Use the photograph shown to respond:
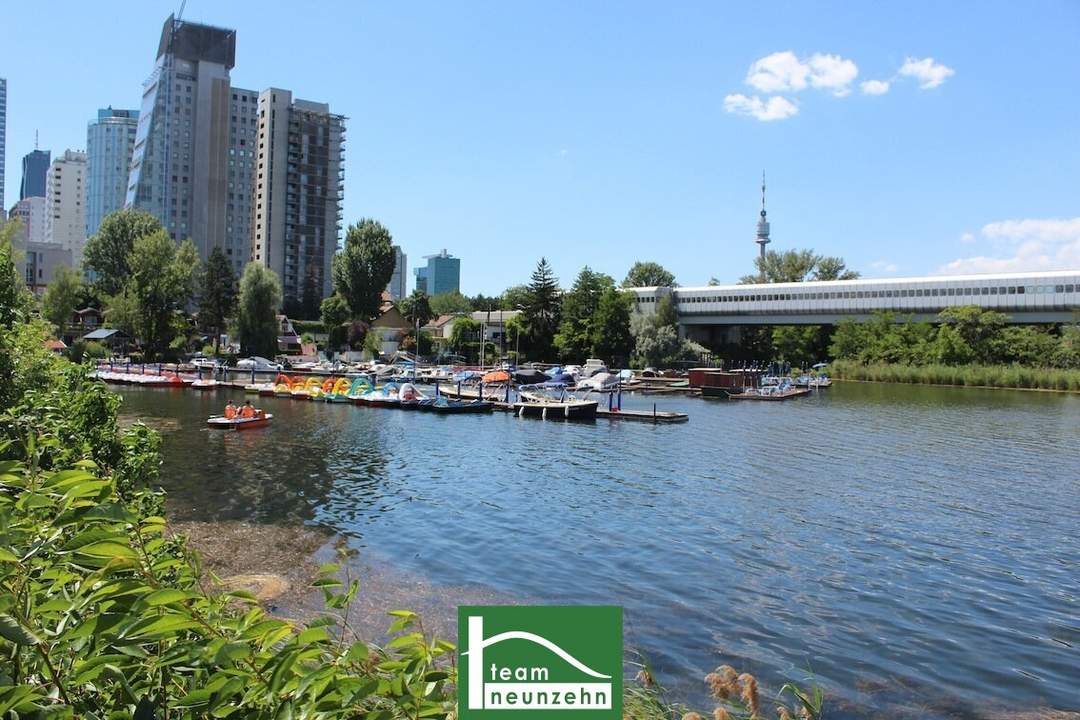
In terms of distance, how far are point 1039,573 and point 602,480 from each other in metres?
14.1

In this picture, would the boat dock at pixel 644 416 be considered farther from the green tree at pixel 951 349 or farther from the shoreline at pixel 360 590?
the green tree at pixel 951 349

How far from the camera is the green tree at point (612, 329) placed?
3939 inches

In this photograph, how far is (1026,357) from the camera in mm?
86625

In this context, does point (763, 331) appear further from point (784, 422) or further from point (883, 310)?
point (784, 422)

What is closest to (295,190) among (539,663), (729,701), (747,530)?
(747,530)

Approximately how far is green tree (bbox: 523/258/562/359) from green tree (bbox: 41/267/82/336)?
180ft

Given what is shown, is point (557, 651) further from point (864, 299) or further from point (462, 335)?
point (864, 299)

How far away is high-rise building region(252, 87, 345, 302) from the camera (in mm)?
143875

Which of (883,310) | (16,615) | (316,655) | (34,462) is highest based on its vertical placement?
(883,310)

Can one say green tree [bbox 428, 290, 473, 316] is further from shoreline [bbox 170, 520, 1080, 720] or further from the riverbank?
shoreline [bbox 170, 520, 1080, 720]

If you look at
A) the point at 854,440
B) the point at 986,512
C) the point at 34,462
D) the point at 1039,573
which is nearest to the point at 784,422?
the point at 854,440

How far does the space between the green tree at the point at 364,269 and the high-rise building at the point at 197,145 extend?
44355 mm

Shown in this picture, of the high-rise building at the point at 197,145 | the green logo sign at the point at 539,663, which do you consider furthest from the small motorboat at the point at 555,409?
the high-rise building at the point at 197,145

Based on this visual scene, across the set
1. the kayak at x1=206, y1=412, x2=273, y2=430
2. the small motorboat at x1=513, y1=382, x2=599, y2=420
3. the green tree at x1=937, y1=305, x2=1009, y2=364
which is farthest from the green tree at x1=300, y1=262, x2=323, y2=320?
the kayak at x1=206, y1=412, x2=273, y2=430
